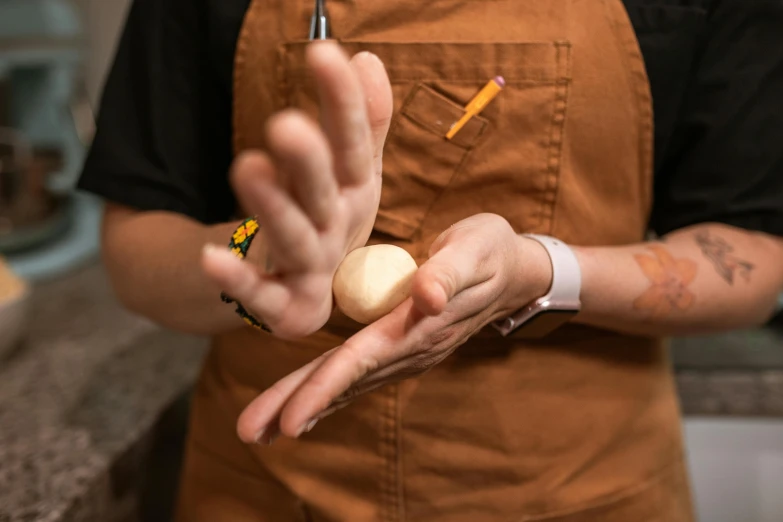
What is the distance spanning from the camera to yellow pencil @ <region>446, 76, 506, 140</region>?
501 millimetres

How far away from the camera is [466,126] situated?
1.68 ft

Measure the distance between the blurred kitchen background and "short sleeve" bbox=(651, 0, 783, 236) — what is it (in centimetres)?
43

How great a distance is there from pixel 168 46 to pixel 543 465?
1.65 feet

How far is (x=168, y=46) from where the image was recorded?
576 millimetres

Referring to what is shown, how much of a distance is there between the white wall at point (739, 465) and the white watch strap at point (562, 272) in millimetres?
597

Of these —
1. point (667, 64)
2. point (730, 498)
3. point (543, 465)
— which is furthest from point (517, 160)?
point (730, 498)

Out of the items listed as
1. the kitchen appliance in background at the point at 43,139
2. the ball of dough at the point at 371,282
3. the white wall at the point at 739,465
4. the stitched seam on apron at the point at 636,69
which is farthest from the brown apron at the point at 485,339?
the kitchen appliance in background at the point at 43,139

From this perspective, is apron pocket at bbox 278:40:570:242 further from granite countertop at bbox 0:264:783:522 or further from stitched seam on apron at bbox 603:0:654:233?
granite countertop at bbox 0:264:783:522

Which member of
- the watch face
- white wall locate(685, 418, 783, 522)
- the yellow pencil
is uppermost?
the yellow pencil

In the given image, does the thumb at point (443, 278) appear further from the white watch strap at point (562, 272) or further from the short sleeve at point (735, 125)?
the short sleeve at point (735, 125)

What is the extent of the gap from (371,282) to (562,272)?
0.56 ft

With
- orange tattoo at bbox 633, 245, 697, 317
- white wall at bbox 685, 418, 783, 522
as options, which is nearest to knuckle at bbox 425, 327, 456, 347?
orange tattoo at bbox 633, 245, 697, 317

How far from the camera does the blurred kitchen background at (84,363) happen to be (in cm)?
69

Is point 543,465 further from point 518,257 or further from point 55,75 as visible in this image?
point 55,75
